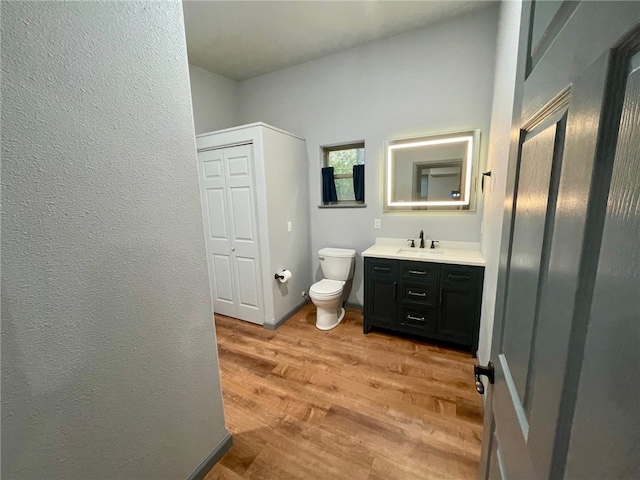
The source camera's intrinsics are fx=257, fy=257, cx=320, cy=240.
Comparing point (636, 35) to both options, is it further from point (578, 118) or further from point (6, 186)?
point (6, 186)

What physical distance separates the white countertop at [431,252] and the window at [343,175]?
591 mm

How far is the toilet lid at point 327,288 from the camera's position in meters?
2.54

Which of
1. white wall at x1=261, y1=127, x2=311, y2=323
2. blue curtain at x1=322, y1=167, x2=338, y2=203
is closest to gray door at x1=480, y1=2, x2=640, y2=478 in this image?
white wall at x1=261, y1=127, x2=311, y2=323

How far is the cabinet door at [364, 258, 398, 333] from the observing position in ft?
7.63

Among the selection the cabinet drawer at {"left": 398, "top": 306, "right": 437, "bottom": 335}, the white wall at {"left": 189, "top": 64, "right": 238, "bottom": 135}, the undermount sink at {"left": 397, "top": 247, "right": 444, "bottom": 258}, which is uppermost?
the white wall at {"left": 189, "top": 64, "right": 238, "bottom": 135}

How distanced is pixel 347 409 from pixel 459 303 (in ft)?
3.96

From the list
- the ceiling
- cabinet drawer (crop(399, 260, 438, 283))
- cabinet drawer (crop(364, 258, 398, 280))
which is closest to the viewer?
the ceiling

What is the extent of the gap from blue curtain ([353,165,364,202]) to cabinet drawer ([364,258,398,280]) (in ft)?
2.62

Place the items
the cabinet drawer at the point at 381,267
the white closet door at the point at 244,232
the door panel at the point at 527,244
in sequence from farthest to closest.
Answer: the white closet door at the point at 244,232
the cabinet drawer at the point at 381,267
the door panel at the point at 527,244

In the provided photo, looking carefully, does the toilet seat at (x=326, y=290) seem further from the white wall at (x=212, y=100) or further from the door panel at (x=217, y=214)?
the white wall at (x=212, y=100)

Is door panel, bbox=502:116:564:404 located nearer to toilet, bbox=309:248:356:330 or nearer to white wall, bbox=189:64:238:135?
toilet, bbox=309:248:356:330

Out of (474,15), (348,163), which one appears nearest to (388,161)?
(348,163)

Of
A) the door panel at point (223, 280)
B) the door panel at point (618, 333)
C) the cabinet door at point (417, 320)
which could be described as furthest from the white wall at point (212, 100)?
the door panel at point (618, 333)

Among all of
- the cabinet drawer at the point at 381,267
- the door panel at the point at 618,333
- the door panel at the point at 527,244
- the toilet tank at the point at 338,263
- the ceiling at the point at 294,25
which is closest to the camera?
the door panel at the point at 618,333
